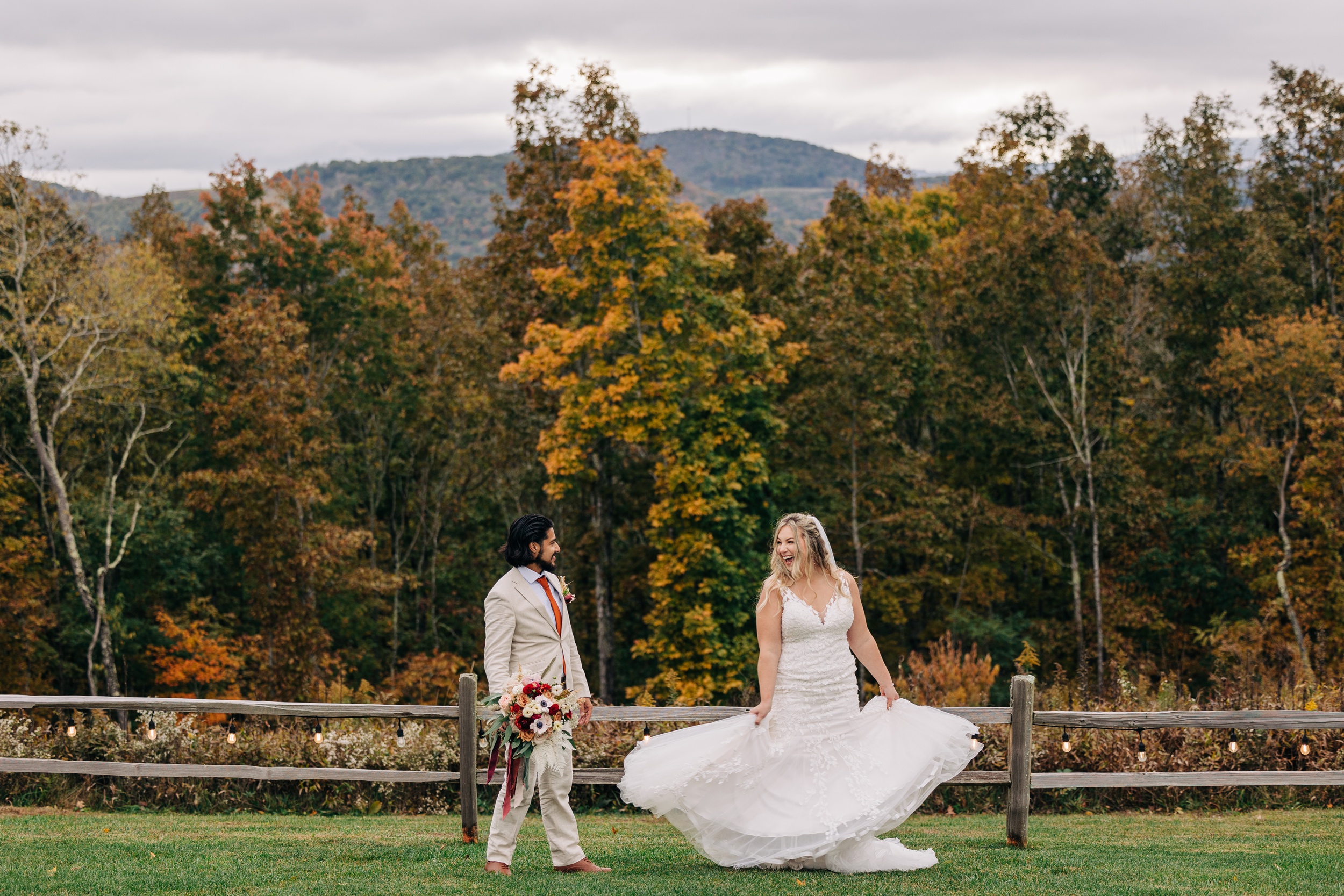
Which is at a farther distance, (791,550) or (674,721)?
(674,721)

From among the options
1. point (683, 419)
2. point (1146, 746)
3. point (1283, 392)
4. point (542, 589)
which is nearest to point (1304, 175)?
point (1283, 392)

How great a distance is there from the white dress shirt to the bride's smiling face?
4.13 feet

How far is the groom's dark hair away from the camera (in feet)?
22.4

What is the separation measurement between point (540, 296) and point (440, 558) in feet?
39.1

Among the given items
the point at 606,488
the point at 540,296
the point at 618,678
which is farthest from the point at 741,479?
the point at 618,678

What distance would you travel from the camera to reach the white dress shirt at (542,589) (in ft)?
22.5

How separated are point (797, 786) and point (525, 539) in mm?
2051

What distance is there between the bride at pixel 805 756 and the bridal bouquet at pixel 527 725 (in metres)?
0.54

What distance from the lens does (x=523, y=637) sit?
6.93 metres

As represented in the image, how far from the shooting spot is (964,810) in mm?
11008

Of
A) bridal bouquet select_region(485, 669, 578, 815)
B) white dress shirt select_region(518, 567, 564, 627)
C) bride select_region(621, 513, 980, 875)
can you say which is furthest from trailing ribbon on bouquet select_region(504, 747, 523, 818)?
white dress shirt select_region(518, 567, 564, 627)

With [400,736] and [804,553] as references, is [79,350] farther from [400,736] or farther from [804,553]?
[804,553]

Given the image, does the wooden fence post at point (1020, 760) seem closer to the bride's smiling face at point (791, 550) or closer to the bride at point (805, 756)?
the bride at point (805, 756)

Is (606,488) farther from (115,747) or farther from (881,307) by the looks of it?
(115,747)
